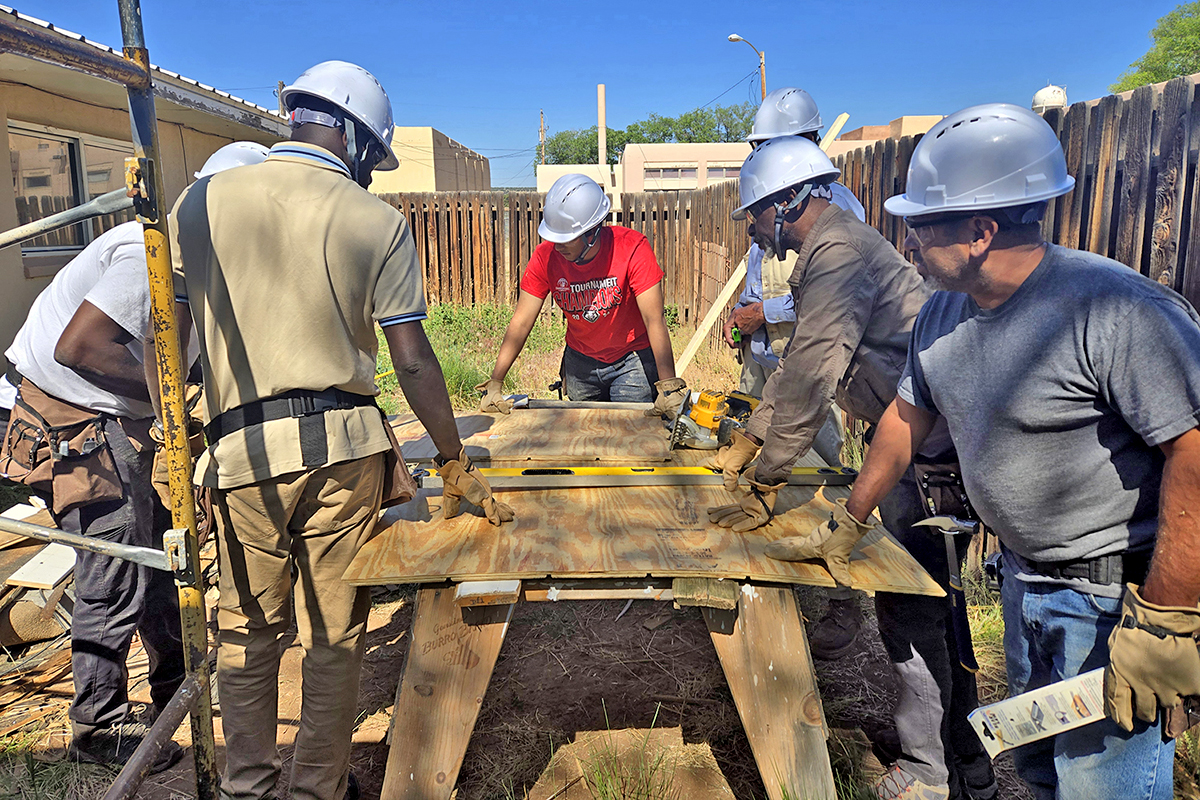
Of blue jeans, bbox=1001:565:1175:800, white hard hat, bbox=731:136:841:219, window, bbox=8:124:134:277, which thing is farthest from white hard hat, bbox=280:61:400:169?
window, bbox=8:124:134:277

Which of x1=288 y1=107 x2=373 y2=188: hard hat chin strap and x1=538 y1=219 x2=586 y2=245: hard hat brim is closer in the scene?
x1=288 y1=107 x2=373 y2=188: hard hat chin strap

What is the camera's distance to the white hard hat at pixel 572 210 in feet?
12.5

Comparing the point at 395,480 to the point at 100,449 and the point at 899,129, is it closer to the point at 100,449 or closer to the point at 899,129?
the point at 100,449

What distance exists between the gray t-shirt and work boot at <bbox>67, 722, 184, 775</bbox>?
2753 mm

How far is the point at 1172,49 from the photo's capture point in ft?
120

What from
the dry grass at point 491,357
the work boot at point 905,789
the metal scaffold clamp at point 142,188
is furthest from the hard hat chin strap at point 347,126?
the dry grass at point 491,357

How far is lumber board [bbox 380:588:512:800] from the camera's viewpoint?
200 centimetres

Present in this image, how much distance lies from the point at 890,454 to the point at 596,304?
7.61 ft

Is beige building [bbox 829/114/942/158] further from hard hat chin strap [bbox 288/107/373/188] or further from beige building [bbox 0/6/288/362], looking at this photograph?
hard hat chin strap [bbox 288/107/373/188]

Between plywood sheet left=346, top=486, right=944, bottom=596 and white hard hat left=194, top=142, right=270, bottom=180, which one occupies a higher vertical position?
white hard hat left=194, top=142, right=270, bottom=180

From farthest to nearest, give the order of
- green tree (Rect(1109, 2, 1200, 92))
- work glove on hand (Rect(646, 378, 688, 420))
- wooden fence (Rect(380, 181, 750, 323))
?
1. green tree (Rect(1109, 2, 1200, 92))
2. wooden fence (Rect(380, 181, 750, 323))
3. work glove on hand (Rect(646, 378, 688, 420))

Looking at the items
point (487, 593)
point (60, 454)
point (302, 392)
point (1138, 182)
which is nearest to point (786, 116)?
point (1138, 182)

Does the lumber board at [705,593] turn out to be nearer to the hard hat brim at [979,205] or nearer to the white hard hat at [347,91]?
the hard hat brim at [979,205]

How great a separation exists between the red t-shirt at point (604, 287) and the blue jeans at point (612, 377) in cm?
5
